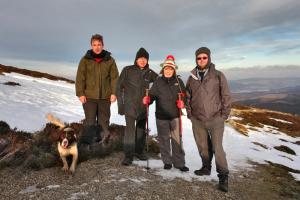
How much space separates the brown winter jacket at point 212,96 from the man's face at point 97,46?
2.83 meters

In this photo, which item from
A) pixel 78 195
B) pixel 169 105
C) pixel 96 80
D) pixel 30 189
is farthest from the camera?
pixel 96 80

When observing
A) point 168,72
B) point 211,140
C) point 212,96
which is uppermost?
point 168,72

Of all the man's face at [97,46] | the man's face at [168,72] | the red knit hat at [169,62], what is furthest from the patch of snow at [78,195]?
the man's face at [97,46]

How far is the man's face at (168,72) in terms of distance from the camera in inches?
314

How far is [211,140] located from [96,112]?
3449 millimetres

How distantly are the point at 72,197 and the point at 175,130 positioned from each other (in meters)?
3.31

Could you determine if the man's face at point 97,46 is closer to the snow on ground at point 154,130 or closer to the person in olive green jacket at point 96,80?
the person in olive green jacket at point 96,80

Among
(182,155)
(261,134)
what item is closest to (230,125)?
(261,134)

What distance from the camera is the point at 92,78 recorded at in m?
8.68

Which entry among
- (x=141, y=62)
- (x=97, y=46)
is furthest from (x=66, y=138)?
(x=141, y=62)

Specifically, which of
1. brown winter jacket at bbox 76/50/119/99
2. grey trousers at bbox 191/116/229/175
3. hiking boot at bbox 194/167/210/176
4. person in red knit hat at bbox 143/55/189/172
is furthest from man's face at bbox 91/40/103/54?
hiking boot at bbox 194/167/210/176

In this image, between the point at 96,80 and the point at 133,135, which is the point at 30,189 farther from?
the point at 96,80

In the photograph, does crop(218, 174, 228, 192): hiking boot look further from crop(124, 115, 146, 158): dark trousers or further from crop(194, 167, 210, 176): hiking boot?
crop(124, 115, 146, 158): dark trousers

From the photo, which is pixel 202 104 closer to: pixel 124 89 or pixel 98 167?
pixel 124 89
